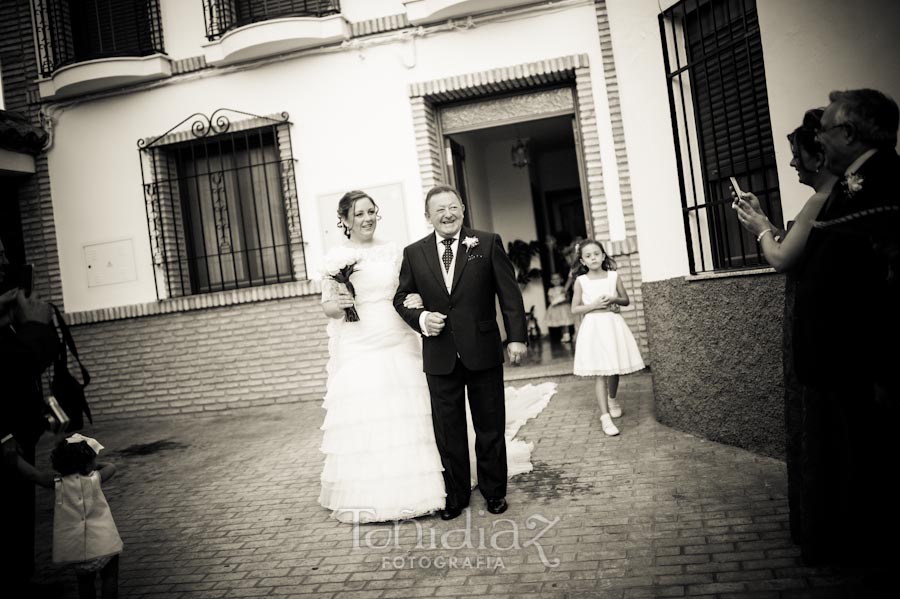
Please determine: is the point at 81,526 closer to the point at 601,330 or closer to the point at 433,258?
the point at 433,258

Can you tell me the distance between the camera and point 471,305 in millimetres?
4332

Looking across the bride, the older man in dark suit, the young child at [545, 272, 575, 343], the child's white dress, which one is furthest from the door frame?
the child's white dress

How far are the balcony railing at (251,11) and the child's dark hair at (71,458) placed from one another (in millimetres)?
6955

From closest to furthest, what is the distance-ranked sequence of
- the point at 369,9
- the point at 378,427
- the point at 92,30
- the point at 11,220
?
the point at 378,427 < the point at 369,9 < the point at 11,220 < the point at 92,30

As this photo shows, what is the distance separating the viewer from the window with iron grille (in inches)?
203

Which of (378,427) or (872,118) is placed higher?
(872,118)

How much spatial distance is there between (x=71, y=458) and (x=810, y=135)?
3855 millimetres

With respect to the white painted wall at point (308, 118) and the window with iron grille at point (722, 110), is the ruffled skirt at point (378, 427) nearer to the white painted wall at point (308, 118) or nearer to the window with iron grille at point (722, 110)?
the window with iron grille at point (722, 110)

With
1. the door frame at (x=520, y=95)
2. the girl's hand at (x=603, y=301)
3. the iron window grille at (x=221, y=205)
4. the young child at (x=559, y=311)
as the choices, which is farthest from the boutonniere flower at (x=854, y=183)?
the young child at (x=559, y=311)

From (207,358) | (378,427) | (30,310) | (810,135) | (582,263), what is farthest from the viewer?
(207,358)

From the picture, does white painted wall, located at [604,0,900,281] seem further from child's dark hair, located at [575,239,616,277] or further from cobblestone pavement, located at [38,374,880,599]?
cobblestone pavement, located at [38,374,880,599]

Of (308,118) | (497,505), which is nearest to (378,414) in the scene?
(497,505)

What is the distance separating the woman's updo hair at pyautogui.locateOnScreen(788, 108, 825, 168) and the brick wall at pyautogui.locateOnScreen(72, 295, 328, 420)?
6.80 metres

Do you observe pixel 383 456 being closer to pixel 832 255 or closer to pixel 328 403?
pixel 328 403
